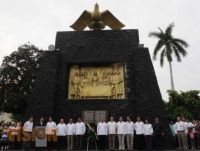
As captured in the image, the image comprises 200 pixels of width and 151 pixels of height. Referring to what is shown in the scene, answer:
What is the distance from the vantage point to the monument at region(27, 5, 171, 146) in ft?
54.2

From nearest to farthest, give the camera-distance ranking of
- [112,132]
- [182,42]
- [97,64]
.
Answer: [112,132], [97,64], [182,42]

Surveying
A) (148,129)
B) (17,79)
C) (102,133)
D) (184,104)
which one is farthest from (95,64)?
(17,79)

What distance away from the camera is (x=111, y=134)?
48.5ft

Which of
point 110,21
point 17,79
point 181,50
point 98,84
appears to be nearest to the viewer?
point 98,84

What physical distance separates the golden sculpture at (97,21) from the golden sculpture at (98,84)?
2.86 meters

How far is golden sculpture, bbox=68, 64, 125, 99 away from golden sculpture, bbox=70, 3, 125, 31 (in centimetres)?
286

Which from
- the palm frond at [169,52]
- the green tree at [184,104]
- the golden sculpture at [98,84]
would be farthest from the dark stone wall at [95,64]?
the palm frond at [169,52]

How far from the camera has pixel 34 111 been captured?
1664cm

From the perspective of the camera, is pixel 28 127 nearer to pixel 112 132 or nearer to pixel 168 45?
pixel 112 132

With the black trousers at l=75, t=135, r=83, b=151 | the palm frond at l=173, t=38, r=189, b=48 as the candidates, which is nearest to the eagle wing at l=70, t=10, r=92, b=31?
the black trousers at l=75, t=135, r=83, b=151

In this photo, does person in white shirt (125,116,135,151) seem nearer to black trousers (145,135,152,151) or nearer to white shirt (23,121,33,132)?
black trousers (145,135,152,151)

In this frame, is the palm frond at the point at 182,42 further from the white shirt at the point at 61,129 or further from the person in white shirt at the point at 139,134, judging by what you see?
the white shirt at the point at 61,129

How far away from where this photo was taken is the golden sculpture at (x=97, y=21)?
18766 mm

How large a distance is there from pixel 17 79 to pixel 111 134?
71.0ft
